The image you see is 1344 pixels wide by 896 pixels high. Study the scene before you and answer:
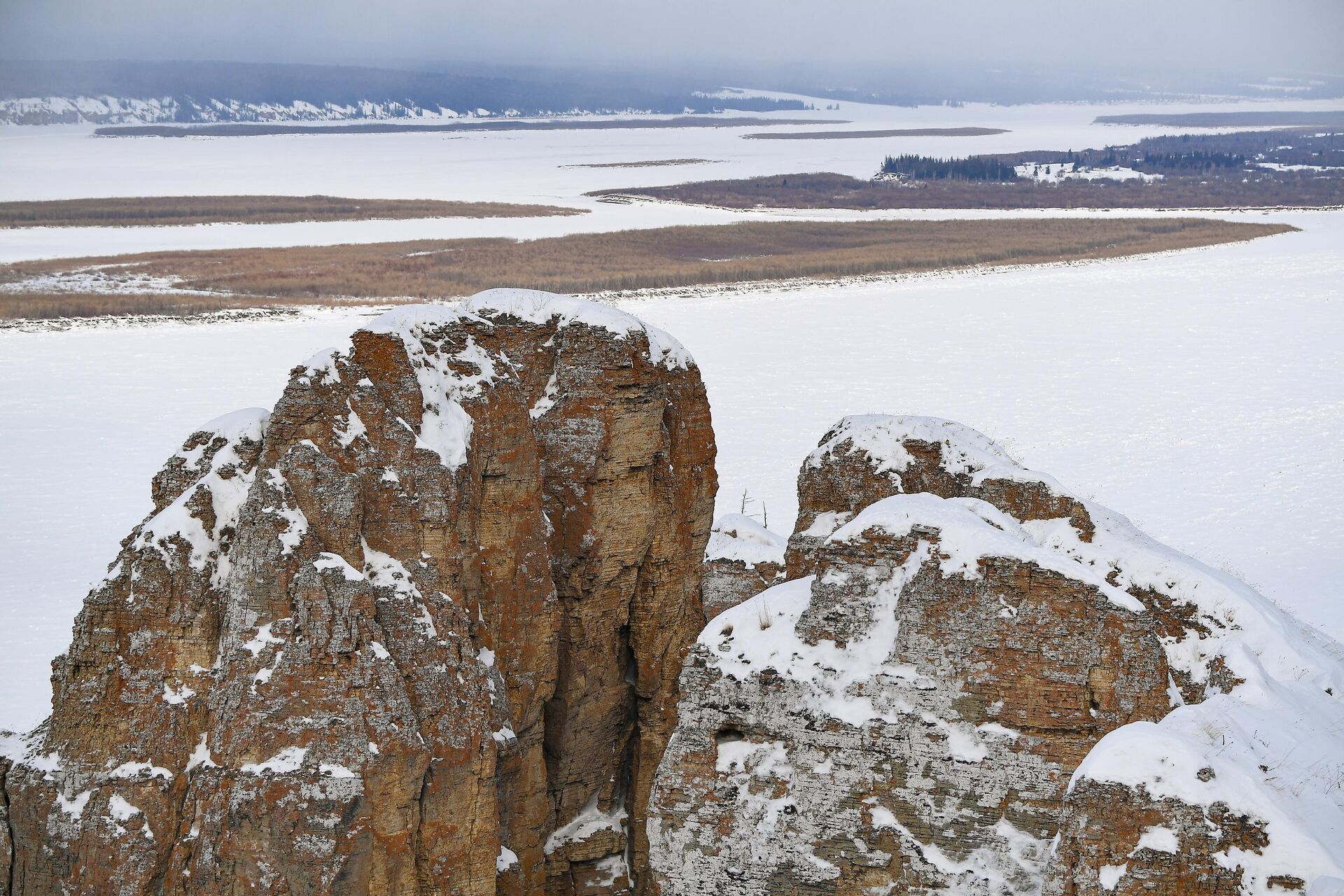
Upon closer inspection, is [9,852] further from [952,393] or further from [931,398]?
[952,393]

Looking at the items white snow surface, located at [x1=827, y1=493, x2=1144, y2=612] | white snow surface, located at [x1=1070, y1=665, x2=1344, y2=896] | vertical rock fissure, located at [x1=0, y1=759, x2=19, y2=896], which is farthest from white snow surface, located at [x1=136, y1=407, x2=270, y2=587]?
white snow surface, located at [x1=1070, y1=665, x2=1344, y2=896]

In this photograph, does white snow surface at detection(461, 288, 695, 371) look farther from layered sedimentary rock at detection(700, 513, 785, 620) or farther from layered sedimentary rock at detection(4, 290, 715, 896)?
layered sedimentary rock at detection(700, 513, 785, 620)

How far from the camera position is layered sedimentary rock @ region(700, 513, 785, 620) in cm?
2512

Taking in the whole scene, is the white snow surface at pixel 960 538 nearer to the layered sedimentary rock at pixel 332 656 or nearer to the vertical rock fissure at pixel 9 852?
the layered sedimentary rock at pixel 332 656

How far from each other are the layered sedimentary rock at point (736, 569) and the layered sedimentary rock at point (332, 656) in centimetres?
550

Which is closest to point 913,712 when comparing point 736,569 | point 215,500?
point 215,500

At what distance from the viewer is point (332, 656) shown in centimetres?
1502

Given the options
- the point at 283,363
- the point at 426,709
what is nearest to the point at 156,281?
the point at 283,363

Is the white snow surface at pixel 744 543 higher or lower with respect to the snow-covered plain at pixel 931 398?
higher

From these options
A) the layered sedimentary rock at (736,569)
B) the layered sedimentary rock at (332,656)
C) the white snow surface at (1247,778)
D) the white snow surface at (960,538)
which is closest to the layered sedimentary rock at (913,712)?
the white snow surface at (960,538)

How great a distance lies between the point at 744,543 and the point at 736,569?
2.68 ft

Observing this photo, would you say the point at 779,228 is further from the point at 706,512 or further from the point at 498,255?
the point at 706,512

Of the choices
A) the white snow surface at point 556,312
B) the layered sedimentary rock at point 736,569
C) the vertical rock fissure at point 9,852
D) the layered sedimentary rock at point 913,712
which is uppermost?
the white snow surface at point 556,312

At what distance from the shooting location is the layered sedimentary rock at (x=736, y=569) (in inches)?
989
